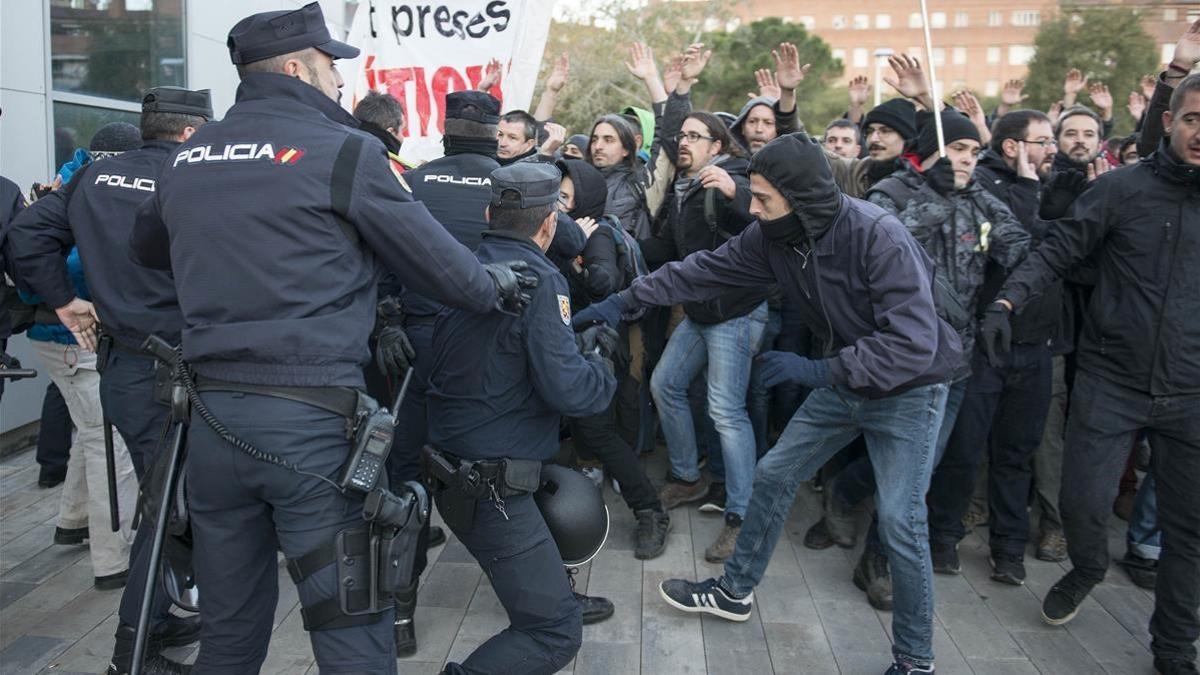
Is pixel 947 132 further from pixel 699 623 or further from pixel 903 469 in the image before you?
pixel 699 623

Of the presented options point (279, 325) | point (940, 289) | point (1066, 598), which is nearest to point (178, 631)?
point (279, 325)

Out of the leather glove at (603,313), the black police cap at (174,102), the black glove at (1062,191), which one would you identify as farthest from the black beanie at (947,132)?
the black police cap at (174,102)

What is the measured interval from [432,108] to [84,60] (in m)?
2.59

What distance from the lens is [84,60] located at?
6.77 m

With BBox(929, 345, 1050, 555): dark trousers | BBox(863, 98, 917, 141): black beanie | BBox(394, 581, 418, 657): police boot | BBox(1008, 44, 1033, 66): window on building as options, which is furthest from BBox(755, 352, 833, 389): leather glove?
BBox(1008, 44, 1033, 66): window on building

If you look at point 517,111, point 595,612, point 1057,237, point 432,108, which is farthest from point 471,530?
point 432,108

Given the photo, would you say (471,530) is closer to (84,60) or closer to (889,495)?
(889,495)

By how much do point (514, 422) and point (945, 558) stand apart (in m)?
2.71

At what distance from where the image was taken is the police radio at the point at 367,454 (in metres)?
2.56

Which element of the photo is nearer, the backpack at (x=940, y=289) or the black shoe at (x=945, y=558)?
the backpack at (x=940, y=289)

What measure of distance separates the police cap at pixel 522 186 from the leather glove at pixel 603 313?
757mm

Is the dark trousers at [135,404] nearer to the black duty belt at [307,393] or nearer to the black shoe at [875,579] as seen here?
the black duty belt at [307,393]

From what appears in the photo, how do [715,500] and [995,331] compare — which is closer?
[995,331]

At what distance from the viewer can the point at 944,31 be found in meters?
85.3
